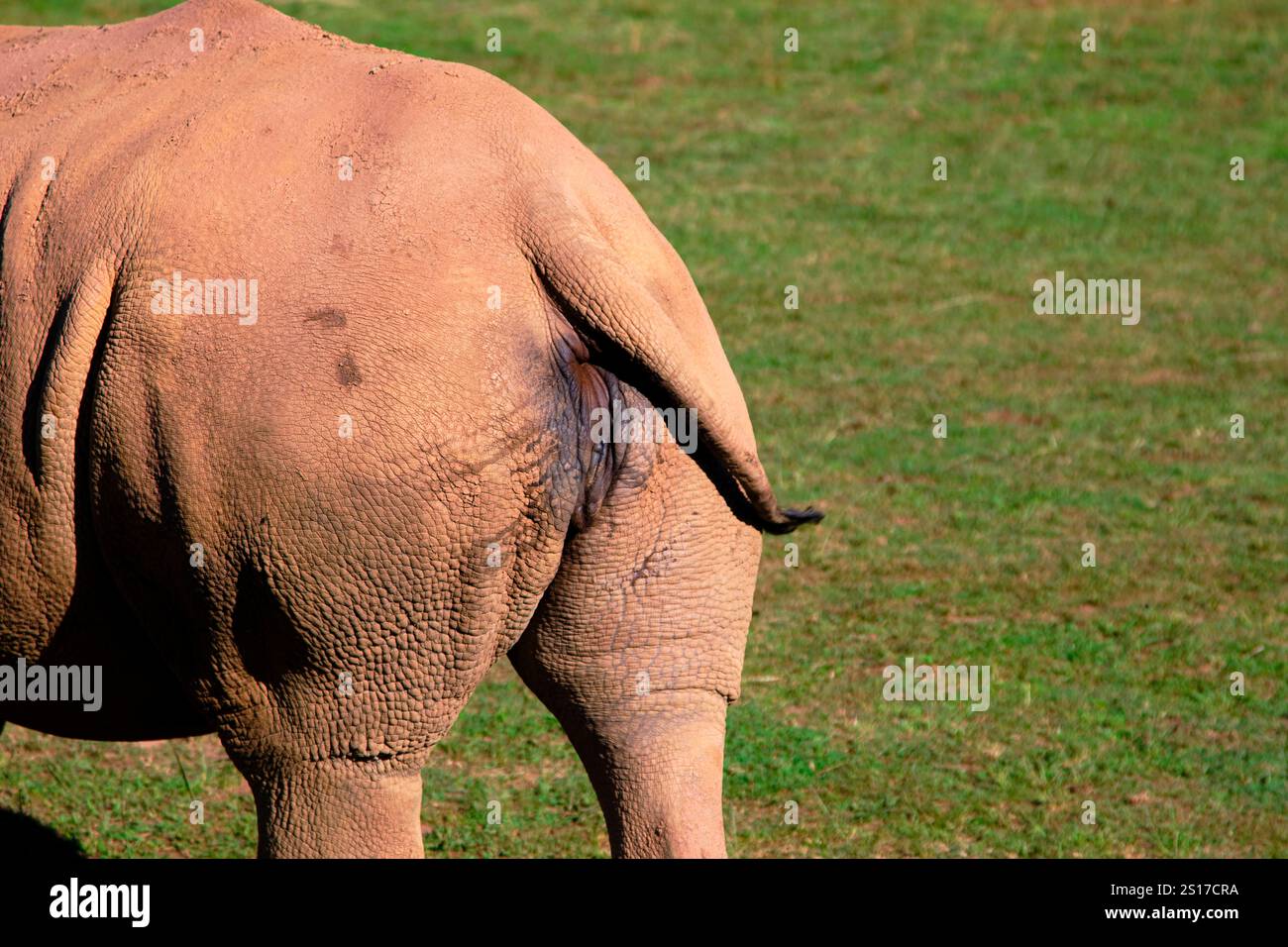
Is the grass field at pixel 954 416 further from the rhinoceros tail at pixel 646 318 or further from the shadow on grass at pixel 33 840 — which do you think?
the rhinoceros tail at pixel 646 318

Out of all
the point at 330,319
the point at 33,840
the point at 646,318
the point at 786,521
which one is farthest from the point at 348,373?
the point at 33,840

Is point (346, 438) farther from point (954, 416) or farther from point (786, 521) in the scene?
point (954, 416)

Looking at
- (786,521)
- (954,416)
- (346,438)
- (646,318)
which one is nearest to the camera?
(346,438)

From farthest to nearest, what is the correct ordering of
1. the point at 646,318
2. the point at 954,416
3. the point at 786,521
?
the point at 954,416 < the point at 786,521 < the point at 646,318

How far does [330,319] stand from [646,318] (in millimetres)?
588

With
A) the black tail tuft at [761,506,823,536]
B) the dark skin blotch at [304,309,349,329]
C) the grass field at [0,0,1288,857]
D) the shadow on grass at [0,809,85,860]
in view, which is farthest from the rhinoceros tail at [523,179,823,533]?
the shadow on grass at [0,809,85,860]

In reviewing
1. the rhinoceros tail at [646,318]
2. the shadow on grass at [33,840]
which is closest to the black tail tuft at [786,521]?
the rhinoceros tail at [646,318]

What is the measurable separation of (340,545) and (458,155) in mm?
749

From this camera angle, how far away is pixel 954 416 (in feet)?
29.2

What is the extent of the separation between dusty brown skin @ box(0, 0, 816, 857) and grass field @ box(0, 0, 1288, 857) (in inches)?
78.4

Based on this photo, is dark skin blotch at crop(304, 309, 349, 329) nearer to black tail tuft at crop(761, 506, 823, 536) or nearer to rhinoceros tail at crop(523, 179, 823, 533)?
rhinoceros tail at crop(523, 179, 823, 533)

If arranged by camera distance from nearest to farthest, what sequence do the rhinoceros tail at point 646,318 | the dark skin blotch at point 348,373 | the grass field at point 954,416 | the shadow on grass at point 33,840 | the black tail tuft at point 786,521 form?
the dark skin blotch at point 348,373 < the rhinoceros tail at point 646,318 < the black tail tuft at point 786,521 < the shadow on grass at point 33,840 < the grass field at point 954,416

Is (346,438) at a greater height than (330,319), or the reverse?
(330,319)

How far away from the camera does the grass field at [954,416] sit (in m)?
5.58
